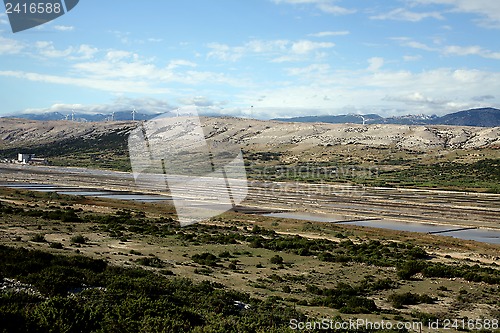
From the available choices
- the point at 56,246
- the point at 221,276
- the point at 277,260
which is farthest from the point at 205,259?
the point at 56,246

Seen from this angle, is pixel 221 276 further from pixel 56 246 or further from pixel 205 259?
pixel 56 246

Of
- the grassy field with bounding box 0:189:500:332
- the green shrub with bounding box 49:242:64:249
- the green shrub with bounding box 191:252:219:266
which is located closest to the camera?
the grassy field with bounding box 0:189:500:332

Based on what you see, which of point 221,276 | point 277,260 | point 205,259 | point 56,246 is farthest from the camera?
point 277,260

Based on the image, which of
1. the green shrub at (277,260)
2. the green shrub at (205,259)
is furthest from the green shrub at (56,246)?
the green shrub at (277,260)

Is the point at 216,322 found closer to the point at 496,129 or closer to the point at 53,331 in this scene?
the point at 53,331

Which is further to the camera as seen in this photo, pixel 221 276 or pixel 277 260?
pixel 277 260

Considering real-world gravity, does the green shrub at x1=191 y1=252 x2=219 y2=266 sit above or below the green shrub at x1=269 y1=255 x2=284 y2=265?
above

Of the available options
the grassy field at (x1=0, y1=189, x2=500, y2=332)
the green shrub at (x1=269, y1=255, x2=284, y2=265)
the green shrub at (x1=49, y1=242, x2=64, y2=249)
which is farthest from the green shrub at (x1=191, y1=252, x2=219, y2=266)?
the green shrub at (x1=49, y1=242, x2=64, y2=249)

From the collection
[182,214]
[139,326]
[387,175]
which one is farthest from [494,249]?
[387,175]

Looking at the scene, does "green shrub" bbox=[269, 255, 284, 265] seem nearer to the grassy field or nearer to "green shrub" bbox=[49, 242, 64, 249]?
the grassy field
